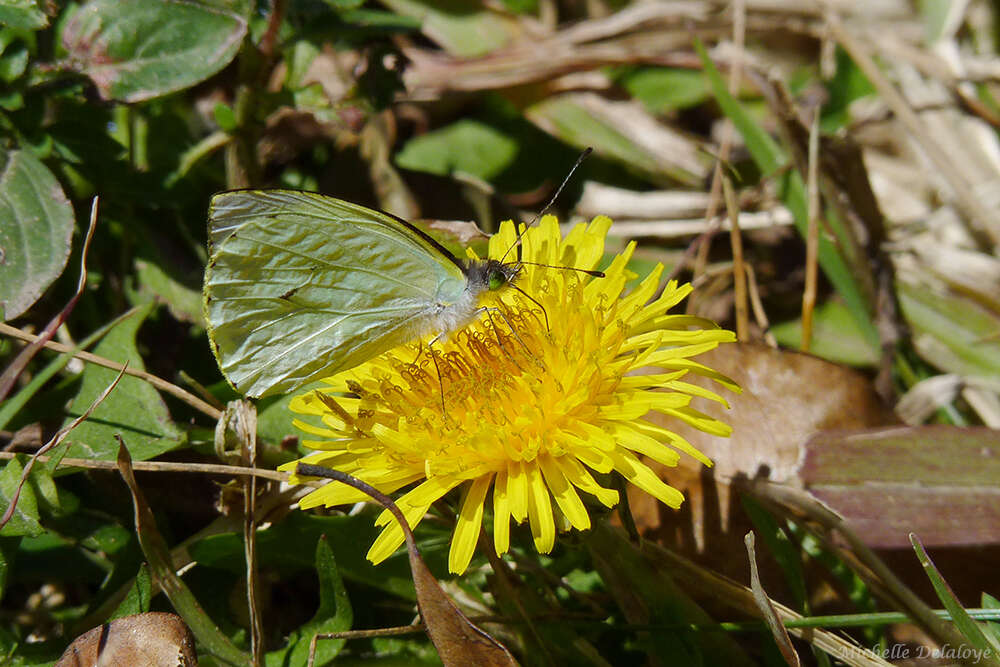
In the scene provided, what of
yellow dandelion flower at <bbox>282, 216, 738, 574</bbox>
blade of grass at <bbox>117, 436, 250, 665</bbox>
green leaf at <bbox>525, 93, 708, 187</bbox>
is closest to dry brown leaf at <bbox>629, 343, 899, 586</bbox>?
yellow dandelion flower at <bbox>282, 216, 738, 574</bbox>

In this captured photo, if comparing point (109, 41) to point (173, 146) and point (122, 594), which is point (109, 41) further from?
point (122, 594)

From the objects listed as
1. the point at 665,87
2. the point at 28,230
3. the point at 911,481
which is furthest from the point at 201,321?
the point at 665,87

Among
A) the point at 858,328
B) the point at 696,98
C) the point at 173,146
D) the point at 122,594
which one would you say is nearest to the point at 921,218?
the point at 858,328

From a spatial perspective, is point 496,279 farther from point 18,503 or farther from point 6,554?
point 6,554

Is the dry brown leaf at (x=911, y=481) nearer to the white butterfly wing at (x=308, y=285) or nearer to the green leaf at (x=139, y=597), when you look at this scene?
the white butterfly wing at (x=308, y=285)

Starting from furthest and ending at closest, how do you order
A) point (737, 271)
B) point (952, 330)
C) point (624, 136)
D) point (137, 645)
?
point (624, 136) < point (952, 330) < point (737, 271) < point (137, 645)

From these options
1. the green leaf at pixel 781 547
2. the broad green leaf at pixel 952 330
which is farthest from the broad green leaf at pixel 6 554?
the broad green leaf at pixel 952 330
